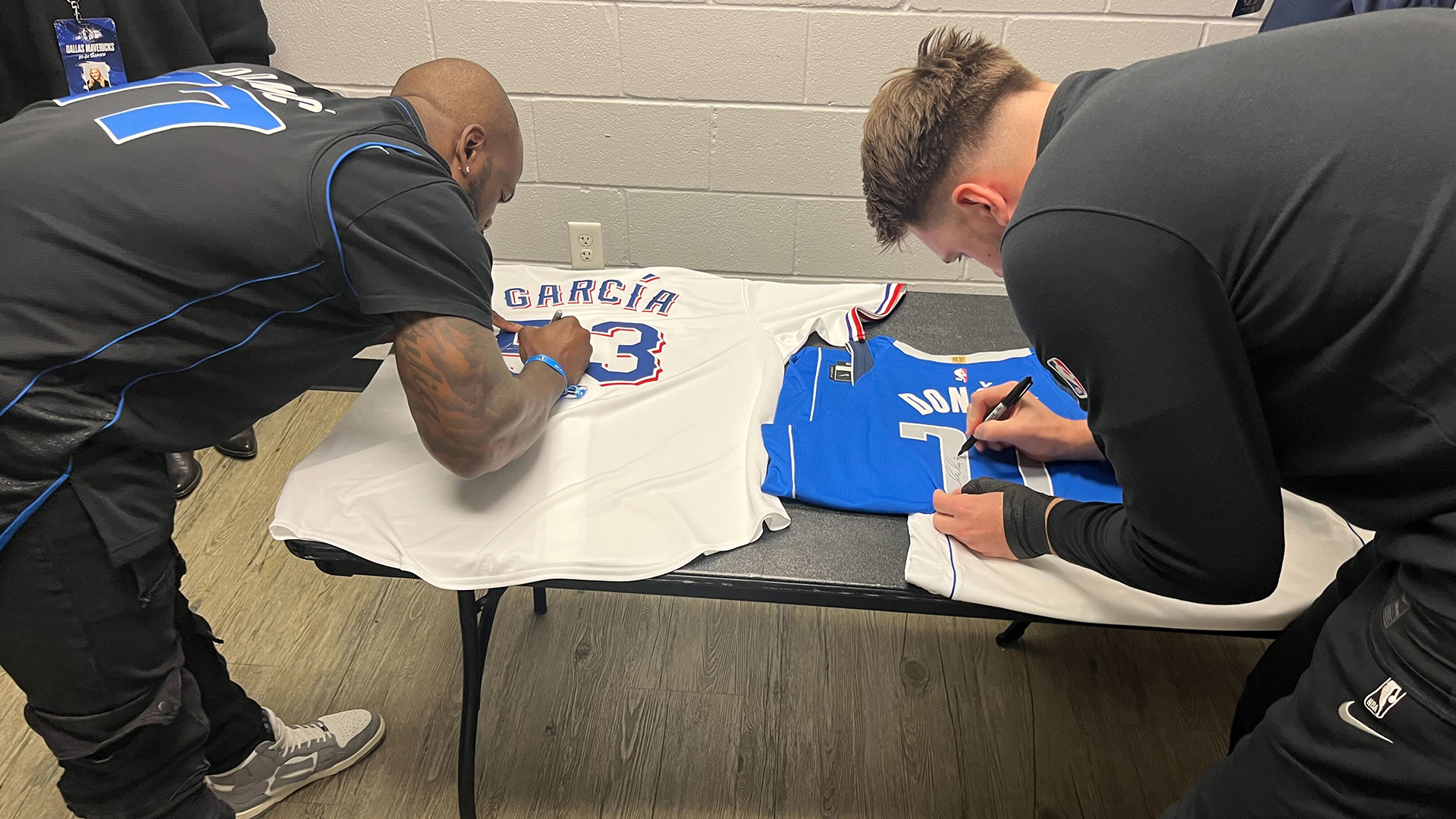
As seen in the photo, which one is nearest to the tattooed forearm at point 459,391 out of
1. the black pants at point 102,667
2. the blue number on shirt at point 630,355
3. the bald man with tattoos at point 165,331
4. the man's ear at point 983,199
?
the bald man with tattoos at point 165,331

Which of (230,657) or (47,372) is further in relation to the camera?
(230,657)

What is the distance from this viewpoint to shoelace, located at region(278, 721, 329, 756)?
1.51m

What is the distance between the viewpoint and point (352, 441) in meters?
1.33

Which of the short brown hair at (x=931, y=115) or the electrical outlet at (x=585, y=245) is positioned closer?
the short brown hair at (x=931, y=115)

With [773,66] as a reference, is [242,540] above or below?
below

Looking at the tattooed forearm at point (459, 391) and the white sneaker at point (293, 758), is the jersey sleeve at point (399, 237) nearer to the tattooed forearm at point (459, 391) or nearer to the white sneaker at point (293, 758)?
the tattooed forearm at point (459, 391)

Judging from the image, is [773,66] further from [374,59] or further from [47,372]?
[47,372]

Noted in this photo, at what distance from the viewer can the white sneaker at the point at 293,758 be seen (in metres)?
1.47

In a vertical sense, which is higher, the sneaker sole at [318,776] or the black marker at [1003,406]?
the black marker at [1003,406]

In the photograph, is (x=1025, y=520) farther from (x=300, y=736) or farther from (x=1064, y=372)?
(x=300, y=736)

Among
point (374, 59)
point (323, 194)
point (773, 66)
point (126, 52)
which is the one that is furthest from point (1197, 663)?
point (126, 52)

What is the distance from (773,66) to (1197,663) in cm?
169

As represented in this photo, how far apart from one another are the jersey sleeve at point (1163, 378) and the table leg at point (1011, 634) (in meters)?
0.98

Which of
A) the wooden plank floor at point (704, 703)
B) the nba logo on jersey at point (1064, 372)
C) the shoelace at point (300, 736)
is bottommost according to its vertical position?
the wooden plank floor at point (704, 703)
